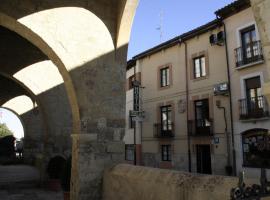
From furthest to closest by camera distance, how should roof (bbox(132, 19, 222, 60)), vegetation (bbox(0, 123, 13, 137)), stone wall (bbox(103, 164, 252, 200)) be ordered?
vegetation (bbox(0, 123, 13, 137)) < roof (bbox(132, 19, 222, 60)) < stone wall (bbox(103, 164, 252, 200))

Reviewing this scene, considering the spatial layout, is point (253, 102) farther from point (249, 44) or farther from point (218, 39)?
point (218, 39)

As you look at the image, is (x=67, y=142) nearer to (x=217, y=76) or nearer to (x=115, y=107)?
(x=115, y=107)

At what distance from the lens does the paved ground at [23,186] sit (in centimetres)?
770

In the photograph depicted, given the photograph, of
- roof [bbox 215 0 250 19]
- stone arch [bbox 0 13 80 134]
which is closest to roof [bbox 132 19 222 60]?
roof [bbox 215 0 250 19]

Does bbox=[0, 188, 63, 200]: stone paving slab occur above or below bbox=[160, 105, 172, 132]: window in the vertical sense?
below

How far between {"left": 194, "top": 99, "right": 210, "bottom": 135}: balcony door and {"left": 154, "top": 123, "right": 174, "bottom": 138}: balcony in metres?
2.03

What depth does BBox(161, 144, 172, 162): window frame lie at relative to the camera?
61.3ft

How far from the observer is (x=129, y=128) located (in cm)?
2322

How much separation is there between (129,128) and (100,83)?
58.6 ft

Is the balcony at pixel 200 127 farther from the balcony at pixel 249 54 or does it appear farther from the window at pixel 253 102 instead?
the balcony at pixel 249 54

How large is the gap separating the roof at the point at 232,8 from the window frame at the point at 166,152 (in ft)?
27.4

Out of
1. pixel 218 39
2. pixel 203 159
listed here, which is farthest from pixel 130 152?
pixel 218 39

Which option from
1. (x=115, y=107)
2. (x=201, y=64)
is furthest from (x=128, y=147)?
(x=115, y=107)

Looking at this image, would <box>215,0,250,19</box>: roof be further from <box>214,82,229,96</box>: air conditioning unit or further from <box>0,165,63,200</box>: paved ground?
<box>0,165,63,200</box>: paved ground
